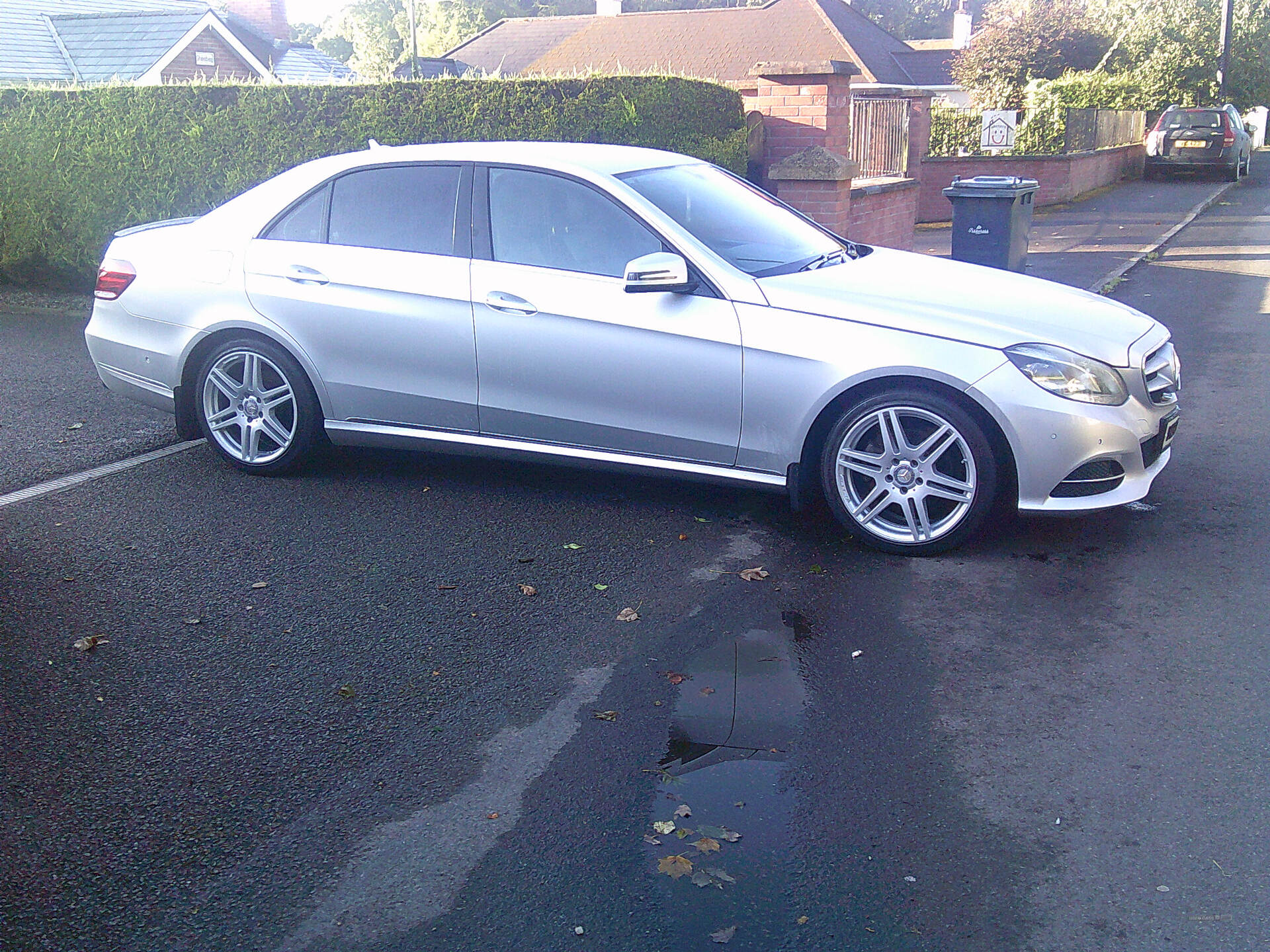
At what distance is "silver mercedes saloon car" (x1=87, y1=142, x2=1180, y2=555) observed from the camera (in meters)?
5.15

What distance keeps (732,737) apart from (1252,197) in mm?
27098

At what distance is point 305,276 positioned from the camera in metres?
6.20

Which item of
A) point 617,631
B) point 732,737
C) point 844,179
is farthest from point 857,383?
point 844,179

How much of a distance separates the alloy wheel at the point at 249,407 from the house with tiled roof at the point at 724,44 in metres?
35.7

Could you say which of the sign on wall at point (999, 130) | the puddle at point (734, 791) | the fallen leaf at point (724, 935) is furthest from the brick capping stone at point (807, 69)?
the fallen leaf at point (724, 935)

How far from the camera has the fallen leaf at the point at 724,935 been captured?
9.45 ft

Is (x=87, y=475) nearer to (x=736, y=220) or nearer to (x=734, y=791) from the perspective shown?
(x=736, y=220)

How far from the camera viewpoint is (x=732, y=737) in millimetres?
3863

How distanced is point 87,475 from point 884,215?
10.2 metres

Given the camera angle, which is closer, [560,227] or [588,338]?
[588,338]

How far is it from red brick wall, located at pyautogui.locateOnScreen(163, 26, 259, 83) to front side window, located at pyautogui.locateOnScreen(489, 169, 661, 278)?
105 feet

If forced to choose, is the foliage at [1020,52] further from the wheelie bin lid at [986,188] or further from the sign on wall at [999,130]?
the wheelie bin lid at [986,188]

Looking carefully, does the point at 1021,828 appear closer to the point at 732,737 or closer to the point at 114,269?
the point at 732,737

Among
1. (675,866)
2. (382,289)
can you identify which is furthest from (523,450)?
(675,866)
